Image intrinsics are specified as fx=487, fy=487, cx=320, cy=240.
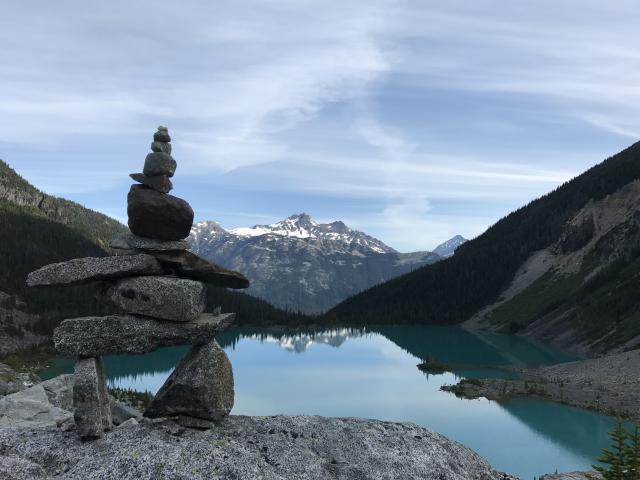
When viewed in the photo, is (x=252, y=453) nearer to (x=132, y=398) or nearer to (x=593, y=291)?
(x=132, y=398)

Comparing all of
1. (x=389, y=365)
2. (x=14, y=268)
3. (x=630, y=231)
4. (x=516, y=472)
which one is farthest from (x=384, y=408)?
(x=14, y=268)

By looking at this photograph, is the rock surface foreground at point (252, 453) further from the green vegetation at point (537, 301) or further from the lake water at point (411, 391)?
the green vegetation at point (537, 301)

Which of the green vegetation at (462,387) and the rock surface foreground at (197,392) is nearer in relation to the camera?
the rock surface foreground at (197,392)

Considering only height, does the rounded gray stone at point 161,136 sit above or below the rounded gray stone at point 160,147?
above

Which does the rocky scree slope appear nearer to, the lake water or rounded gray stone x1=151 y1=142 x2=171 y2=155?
the lake water

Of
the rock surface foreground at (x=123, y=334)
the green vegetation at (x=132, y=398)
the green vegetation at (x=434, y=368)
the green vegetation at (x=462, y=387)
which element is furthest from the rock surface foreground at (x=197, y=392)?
the green vegetation at (x=434, y=368)

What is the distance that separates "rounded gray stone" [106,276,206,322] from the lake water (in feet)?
110

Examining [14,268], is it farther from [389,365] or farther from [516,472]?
[516,472]

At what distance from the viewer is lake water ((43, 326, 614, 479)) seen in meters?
48.6

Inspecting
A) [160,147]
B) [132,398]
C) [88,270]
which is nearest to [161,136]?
[160,147]

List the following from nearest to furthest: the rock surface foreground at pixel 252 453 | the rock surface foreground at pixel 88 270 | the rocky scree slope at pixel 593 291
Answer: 1. the rock surface foreground at pixel 252 453
2. the rock surface foreground at pixel 88 270
3. the rocky scree slope at pixel 593 291

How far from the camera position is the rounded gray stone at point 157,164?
20.4 meters

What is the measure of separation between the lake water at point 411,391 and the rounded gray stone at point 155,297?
110 feet

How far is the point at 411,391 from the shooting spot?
75.2 m
